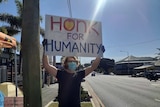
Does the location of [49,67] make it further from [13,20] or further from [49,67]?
[13,20]

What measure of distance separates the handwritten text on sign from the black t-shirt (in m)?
0.69

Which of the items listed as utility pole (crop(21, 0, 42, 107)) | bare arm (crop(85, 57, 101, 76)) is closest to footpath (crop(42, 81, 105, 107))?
bare arm (crop(85, 57, 101, 76))

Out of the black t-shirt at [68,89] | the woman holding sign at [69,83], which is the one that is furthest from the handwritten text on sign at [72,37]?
the black t-shirt at [68,89]

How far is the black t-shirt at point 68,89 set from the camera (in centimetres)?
492

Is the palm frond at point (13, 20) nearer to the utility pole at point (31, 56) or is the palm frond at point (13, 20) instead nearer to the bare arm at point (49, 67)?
the bare arm at point (49, 67)

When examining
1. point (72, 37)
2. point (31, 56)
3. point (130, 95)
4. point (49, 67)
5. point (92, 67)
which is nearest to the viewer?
point (31, 56)

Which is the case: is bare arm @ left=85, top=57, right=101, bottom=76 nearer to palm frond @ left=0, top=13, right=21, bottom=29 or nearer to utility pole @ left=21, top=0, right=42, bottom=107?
utility pole @ left=21, top=0, right=42, bottom=107

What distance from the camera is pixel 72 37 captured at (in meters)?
5.82

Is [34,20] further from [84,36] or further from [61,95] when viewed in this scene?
[84,36]

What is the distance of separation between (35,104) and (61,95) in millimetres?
805

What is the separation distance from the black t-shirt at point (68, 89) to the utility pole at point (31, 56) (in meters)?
0.71

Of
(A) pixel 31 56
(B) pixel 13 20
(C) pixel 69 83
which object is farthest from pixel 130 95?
(A) pixel 31 56

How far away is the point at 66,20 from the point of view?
18.9ft

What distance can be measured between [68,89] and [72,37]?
1187mm
